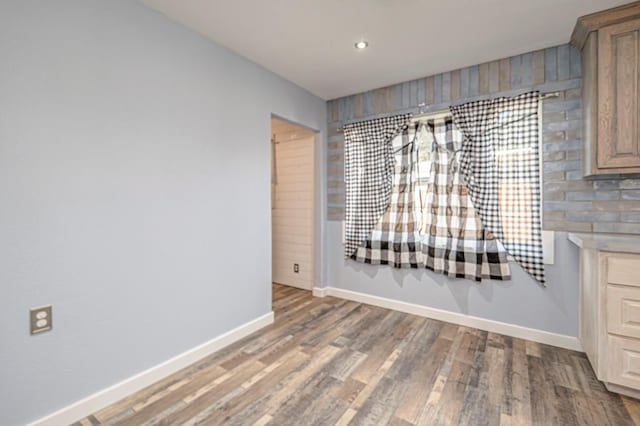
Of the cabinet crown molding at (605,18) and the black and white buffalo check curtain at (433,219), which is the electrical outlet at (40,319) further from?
the cabinet crown molding at (605,18)

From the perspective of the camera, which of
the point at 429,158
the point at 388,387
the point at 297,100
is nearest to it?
the point at 388,387

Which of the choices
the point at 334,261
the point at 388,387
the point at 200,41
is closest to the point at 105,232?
the point at 200,41

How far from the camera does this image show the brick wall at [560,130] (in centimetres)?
216

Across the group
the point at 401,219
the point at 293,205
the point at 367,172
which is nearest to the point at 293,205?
the point at 293,205

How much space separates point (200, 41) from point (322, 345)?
2580 mm

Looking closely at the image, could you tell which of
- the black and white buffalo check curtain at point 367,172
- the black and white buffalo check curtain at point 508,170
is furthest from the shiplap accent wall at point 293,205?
the black and white buffalo check curtain at point 508,170

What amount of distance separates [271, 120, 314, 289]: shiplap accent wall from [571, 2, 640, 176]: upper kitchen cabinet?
8.55ft

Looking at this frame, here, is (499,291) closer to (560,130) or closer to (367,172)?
(560,130)

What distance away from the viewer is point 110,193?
67.9 inches

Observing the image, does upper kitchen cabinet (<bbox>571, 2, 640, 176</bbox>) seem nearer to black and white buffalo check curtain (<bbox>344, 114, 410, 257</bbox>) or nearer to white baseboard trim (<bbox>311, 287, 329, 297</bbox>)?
black and white buffalo check curtain (<bbox>344, 114, 410, 257</bbox>)

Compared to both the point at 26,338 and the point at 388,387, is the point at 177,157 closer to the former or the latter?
the point at 26,338

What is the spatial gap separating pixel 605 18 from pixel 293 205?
130 inches

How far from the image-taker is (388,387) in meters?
1.88

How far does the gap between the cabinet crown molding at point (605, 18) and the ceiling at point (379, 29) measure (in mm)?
48
